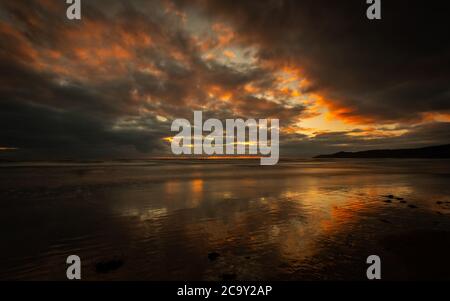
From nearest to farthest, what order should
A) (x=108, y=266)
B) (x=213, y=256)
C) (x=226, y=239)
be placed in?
(x=108, y=266)
(x=213, y=256)
(x=226, y=239)

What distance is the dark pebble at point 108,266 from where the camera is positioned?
718 centimetres

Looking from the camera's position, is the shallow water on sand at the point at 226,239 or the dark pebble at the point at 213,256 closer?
the shallow water on sand at the point at 226,239

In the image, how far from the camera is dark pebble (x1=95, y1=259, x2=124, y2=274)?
7.18 metres

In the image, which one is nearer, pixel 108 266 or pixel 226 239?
pixel 108 266

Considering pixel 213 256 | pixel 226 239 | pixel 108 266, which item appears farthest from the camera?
pixel 226 239

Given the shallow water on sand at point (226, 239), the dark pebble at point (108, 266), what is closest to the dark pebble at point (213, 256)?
the shallow water on sand at point (226, 239)

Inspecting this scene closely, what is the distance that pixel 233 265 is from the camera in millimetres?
7492

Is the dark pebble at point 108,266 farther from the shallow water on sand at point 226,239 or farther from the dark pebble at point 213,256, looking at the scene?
the dark pebble at point 213,256

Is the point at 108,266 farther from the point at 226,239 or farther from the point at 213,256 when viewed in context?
the point at 226,239

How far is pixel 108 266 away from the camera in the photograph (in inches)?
290

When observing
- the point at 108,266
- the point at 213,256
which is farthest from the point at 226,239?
the point at 108,266

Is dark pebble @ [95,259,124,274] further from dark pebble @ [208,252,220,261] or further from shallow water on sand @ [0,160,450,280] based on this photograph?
dark pebble @ [208,252,220,261]
